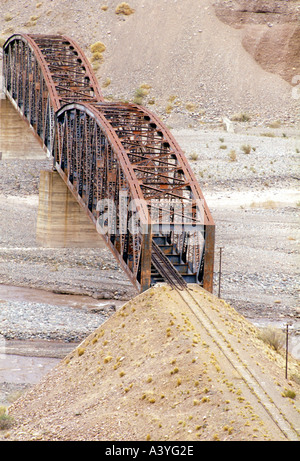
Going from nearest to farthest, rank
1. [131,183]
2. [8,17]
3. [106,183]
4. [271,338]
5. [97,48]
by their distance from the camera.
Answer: [271,338]
[131,183]
[106,183]
[97,48]
[8,17]

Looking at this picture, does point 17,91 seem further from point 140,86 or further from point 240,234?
point 140,86

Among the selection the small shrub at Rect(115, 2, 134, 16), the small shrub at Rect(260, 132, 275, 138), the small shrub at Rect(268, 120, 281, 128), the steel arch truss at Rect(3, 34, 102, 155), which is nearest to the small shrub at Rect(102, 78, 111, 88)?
the small shrub at Rect(115, 2, 134, 16)

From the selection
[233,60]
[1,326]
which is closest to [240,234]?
[1,326]

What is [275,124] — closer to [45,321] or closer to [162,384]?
[45,321]

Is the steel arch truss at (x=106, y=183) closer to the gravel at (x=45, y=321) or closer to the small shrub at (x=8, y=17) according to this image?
the gravel at (x=45, y=321)

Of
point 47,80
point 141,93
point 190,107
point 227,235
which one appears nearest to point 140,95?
point 141,93

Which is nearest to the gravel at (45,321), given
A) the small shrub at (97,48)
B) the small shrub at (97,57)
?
the small shrub at (97,57)

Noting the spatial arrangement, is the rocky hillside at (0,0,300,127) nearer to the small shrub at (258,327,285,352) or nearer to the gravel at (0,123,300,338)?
the gravel at (0,123,300,338)
